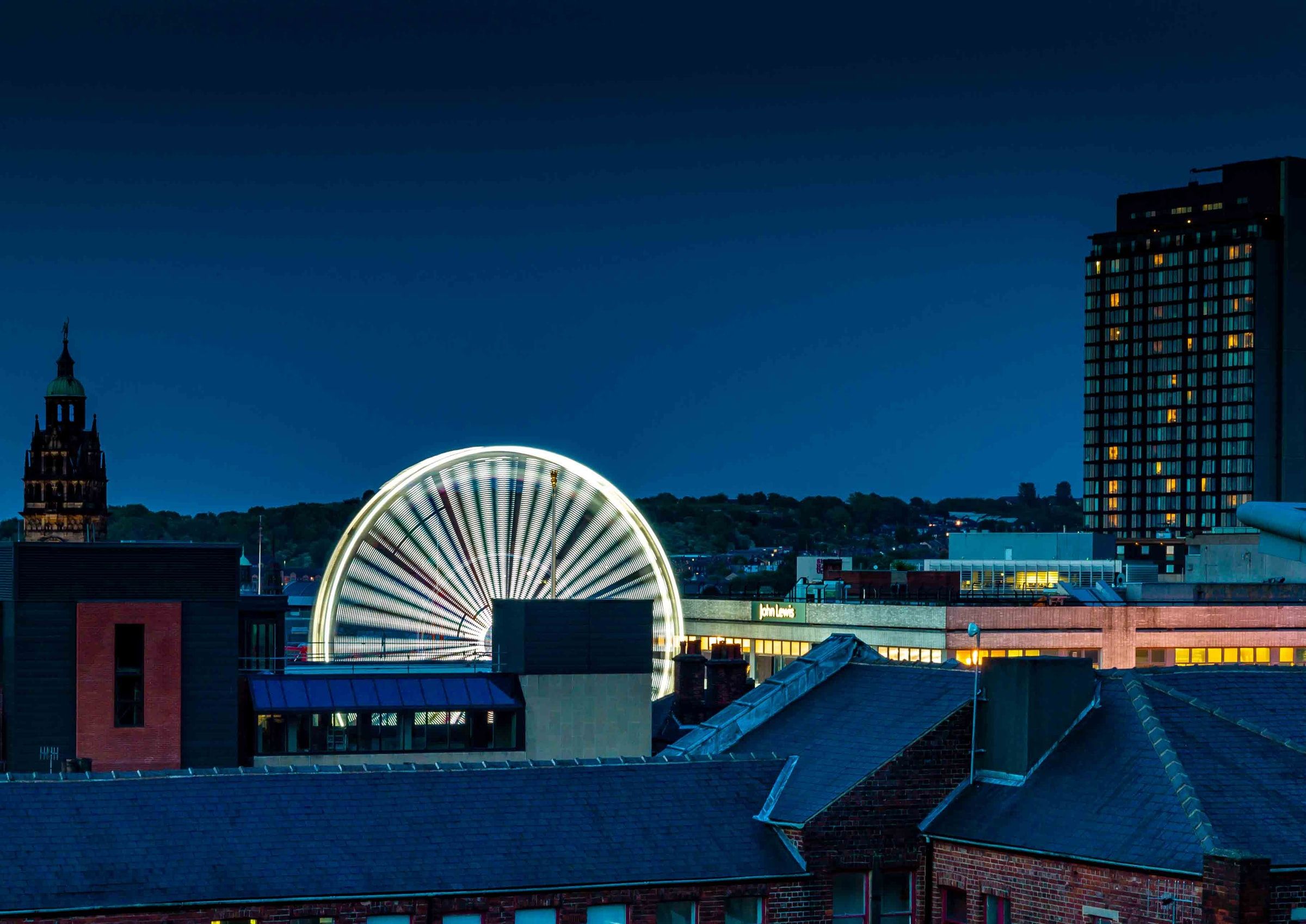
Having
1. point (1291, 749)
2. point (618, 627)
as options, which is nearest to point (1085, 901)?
point (1291, 749)

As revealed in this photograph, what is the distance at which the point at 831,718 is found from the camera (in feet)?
138

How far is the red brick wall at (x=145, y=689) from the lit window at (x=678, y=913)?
27.4m

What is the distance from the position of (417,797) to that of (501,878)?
2.62m

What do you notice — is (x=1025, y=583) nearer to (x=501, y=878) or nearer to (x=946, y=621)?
(x=946, y=621)

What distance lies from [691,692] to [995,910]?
3430 cm

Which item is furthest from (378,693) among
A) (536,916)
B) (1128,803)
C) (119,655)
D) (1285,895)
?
(1285,895)

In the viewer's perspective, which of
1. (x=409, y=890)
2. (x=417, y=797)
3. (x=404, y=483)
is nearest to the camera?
(x=409, y=890)

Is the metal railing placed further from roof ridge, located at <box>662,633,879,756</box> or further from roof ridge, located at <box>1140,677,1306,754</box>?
roof ridge, located at <box>1140,677,1306,754</box>

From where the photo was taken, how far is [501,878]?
113 feet

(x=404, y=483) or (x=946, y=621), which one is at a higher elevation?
(x=404, y=483)

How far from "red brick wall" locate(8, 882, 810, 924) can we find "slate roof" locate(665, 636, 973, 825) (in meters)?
2.38

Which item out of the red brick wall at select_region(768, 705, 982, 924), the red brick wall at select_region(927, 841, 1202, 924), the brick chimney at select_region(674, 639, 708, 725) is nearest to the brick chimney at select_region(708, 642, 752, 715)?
the brick chimney at select_region(674, 639, 708, 725)

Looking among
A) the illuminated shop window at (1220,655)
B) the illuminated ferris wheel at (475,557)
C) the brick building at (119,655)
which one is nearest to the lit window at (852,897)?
the brick building at (119,655)

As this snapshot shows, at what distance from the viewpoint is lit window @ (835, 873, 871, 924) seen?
3784cm
